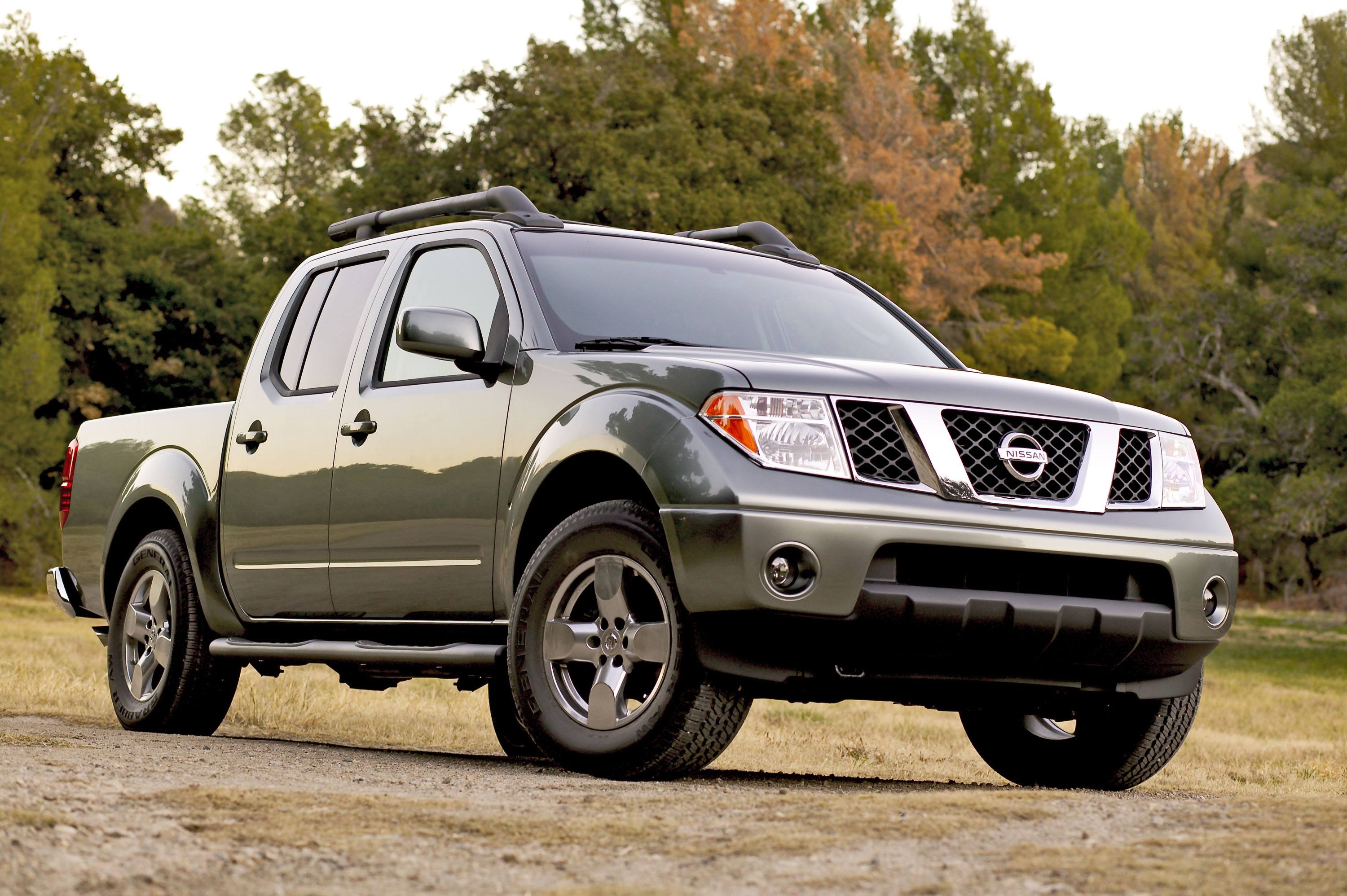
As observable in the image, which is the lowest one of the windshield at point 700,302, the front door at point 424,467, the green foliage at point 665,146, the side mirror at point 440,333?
the front door at point 424,467

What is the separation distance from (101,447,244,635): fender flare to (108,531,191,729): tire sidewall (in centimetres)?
11

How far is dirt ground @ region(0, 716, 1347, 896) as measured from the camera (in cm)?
338

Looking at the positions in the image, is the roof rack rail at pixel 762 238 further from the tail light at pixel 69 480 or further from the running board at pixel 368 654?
the tail light at pixel 69 480

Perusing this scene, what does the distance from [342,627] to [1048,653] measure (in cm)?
293

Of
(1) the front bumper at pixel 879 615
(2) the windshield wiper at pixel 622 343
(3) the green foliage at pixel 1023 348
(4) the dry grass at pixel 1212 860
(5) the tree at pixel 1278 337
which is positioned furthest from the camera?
(3) the green foliage at pixel 1023 348

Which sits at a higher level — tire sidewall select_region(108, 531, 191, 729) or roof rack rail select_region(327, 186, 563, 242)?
roof rack rail select_region(327, 186, 563, 242)

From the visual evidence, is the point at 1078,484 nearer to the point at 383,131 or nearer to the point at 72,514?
the point at 72,514

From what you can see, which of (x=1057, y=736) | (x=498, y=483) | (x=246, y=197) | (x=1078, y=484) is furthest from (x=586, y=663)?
(x=246, y=197)

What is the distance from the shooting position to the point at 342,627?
680cm

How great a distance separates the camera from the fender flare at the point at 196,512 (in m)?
7.47

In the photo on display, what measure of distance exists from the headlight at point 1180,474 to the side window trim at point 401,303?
244 cm

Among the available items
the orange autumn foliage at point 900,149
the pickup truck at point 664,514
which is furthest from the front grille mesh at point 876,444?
the orange autumn foliage at point 900,149

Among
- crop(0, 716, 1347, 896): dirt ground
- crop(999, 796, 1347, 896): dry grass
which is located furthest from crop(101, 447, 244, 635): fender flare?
crop(999, 796, 1347, 896): dry grass

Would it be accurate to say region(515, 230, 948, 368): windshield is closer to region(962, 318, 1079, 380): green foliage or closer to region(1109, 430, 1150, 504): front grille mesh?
region(1109, 430, 1150, 504): front grille mesh
